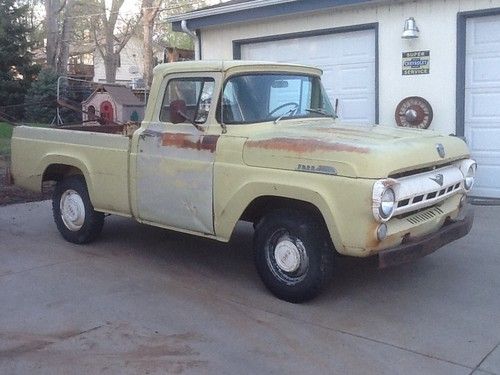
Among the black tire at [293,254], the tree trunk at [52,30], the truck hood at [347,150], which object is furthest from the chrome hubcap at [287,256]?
the tree trunk at [52,30]

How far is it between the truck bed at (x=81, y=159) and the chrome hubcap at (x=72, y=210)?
340mm

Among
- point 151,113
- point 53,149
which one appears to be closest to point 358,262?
point 151,113

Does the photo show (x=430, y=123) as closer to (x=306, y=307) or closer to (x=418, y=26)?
(x=418, y=26)

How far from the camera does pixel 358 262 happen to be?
676 centimetres

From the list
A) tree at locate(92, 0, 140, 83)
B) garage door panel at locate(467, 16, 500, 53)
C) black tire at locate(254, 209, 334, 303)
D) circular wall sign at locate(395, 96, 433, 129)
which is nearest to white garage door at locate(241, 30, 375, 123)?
circular wall sign at locate(395, 96, 433, 129)

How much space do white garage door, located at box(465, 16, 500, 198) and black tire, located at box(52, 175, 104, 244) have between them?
5.37 metres

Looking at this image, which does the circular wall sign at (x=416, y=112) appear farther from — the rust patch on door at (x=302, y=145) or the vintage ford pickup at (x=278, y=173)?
the rust patch on door at (x=302, y=145)

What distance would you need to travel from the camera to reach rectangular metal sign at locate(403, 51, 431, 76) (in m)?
9.80

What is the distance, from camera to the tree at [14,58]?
81.5ft

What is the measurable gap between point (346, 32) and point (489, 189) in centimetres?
327

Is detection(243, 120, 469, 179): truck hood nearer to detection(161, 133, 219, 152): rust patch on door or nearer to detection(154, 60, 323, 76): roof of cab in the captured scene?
detection(161, 133, 219, 152): rust patch on door

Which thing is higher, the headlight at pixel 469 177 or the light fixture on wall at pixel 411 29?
the light fixture on wall at pixel 411 29

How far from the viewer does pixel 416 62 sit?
9.91 metres

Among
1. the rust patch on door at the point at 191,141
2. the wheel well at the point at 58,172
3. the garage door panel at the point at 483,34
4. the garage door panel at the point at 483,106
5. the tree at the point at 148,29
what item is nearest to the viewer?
the rust patch on door at the point at 191,141
